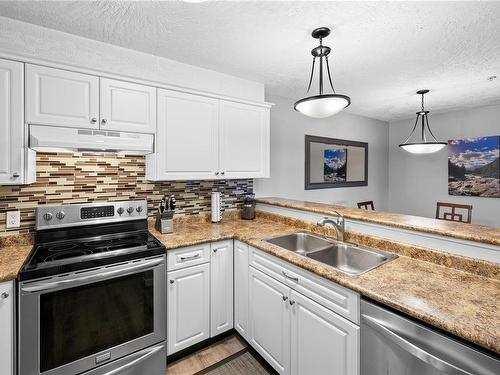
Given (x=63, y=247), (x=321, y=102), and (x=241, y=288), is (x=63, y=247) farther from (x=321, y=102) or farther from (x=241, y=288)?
(x=321, y=102)

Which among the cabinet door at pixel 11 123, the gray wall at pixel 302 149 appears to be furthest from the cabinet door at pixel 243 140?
the cabinet door at pixel 11 123

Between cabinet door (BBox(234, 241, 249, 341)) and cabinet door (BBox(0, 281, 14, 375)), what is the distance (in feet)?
4.59

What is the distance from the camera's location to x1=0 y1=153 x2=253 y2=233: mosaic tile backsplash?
187 centimetres

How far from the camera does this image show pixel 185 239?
202cm

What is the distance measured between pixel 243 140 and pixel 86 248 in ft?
5.27

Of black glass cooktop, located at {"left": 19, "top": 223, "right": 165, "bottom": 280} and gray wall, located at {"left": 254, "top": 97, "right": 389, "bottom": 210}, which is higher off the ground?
gray wall, located at {"left": 254, "top": 97, "right": 389, "bottom": 210}

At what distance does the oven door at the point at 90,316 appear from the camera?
140cm

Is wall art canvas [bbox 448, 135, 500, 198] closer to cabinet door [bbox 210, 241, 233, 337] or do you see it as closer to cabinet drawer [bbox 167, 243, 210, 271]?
cabinet door [bbox 210, 241, 233, 337]

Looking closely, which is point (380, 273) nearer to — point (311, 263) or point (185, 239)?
point (311, 263)

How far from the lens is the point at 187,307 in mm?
1961

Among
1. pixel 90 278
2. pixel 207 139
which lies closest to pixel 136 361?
pixel 90 278

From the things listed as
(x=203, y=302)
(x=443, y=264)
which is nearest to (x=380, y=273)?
(x=443, y=264)

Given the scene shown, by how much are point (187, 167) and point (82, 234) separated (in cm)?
95

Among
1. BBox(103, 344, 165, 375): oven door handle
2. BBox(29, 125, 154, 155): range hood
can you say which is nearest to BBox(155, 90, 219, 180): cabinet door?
BBox(29, 125, 154, 155): range hood
